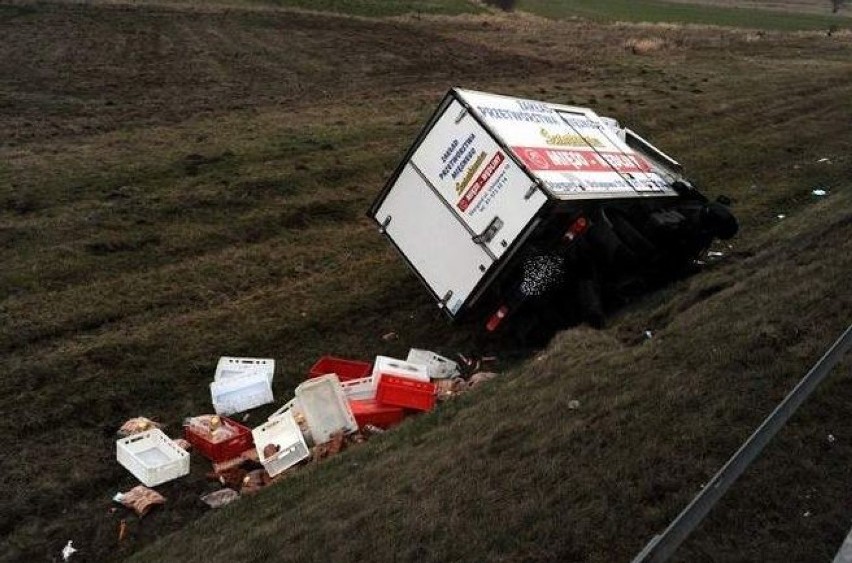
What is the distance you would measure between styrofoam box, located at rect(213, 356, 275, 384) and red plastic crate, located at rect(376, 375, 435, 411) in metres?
1.56

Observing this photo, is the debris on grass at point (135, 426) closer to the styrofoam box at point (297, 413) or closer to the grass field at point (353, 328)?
the grass field at point (353, 328)

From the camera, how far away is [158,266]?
1133cm

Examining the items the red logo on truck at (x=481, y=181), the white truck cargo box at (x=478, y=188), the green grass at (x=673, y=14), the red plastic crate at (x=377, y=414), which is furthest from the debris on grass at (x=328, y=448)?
the green grass at (x=673, y=14)

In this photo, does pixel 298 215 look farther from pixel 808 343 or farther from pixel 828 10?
pixel 828 10

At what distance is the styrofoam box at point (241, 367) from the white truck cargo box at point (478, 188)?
222cm

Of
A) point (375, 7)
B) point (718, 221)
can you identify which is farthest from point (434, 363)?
point (375, 7)

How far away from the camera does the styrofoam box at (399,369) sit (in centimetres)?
830

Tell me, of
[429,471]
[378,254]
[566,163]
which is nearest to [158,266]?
[378,254]

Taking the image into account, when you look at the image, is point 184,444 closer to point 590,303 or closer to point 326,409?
point 326,409

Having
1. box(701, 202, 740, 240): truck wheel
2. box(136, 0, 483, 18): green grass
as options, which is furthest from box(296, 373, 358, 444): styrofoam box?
box(136, 0, 483, 18): green grass

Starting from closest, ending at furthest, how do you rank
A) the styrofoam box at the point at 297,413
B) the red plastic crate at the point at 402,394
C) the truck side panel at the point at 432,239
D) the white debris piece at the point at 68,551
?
the white debris piece at the point at 68,551 < the styrofoam box at the point at 297,413 < the red plastic crate at the point at 402,394 < the truck side panel at the point at 432,239

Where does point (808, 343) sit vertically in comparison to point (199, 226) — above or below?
above

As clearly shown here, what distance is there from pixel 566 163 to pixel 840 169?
9.54 meters

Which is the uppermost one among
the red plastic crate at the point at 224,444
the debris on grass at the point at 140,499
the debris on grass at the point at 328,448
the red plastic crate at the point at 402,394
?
the red plastic crate at the point at 402,394
